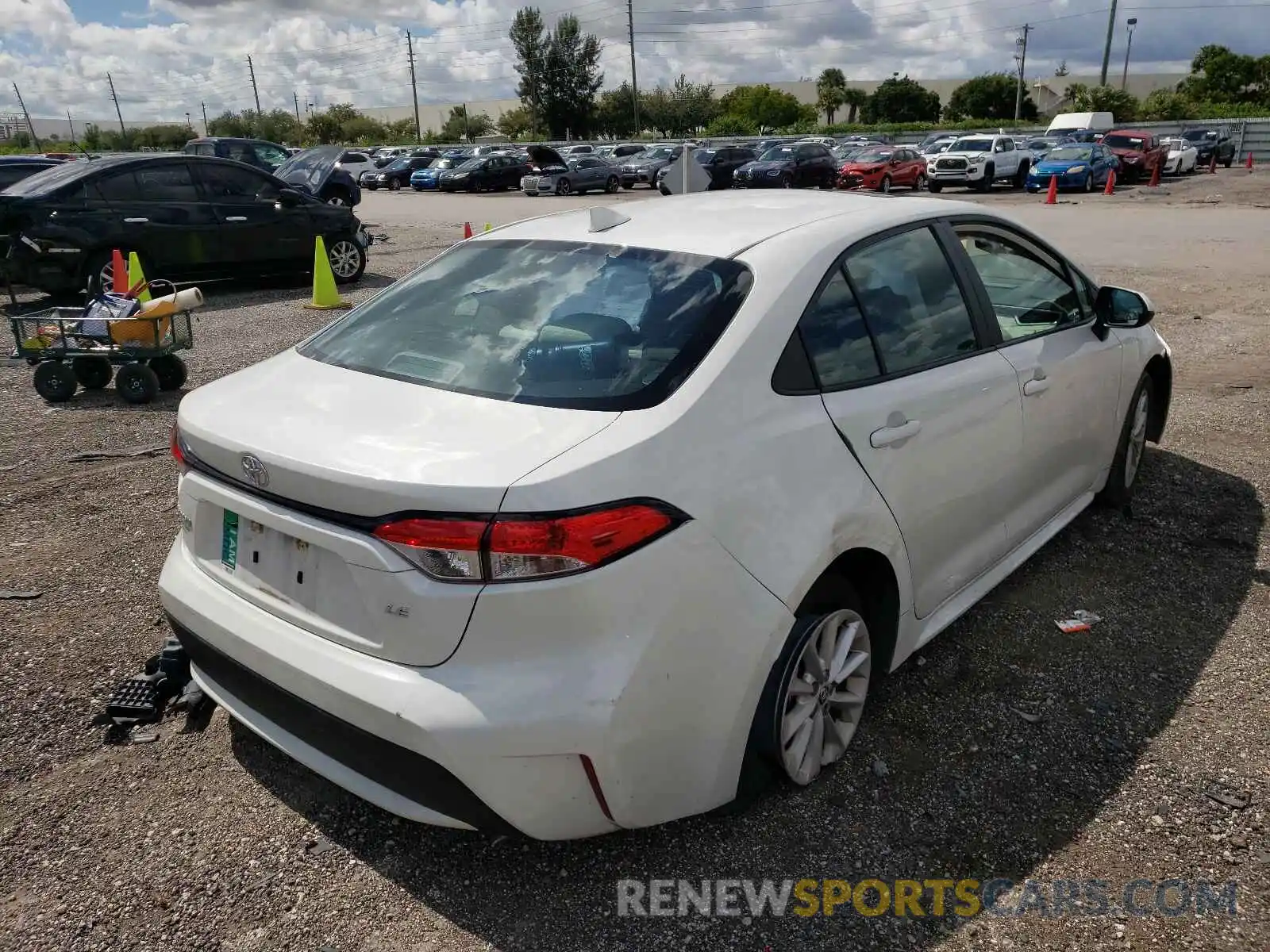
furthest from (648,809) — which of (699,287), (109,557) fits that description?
(109,557)

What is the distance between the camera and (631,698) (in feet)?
6.93

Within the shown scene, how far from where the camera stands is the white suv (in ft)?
103

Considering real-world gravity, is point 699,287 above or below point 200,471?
above

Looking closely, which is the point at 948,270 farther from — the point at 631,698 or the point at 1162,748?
the point at 631,698

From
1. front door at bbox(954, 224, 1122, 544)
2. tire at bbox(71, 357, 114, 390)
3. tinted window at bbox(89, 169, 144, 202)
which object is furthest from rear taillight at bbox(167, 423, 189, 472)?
tinted window at bbox(89, 169, 144, 202)

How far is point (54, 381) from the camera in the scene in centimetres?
724

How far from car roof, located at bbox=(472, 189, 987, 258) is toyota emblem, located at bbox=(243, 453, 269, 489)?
4.18 ft

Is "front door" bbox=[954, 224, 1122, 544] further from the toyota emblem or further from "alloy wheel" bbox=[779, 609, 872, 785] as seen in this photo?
the toyota emblem

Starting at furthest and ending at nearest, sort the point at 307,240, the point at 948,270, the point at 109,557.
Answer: the point at 307,240
the point at 109,557
the point at 948,270

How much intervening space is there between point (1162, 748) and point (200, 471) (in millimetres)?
3025

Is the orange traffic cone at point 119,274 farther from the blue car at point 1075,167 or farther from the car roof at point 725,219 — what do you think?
the blue car at point 1075,167

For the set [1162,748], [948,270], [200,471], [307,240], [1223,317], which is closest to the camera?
Answer: [200,471]

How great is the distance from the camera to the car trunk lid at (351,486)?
6.84 ft

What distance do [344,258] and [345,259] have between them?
0.05 feet
